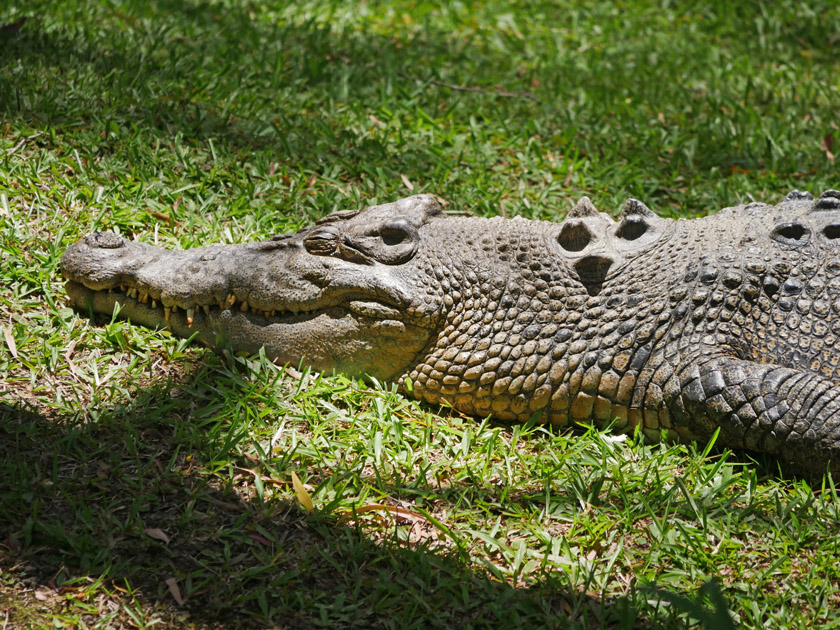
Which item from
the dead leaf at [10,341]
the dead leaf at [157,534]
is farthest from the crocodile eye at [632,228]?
the dead leaf at [10,341]

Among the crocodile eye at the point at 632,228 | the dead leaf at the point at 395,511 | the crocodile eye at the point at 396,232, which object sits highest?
the crocodile eye at the point at 632,228

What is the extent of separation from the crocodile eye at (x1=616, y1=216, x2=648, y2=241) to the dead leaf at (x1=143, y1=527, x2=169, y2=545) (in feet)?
7.22

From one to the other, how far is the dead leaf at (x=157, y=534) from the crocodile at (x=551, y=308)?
3.58 ft

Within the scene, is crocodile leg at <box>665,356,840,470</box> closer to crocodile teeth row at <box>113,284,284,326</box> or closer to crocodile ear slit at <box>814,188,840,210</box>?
crocodile ear slit at <box>814,188,840,210</box>

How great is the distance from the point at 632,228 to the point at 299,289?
147 centimetres

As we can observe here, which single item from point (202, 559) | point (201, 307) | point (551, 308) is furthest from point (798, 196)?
point (202, 559)

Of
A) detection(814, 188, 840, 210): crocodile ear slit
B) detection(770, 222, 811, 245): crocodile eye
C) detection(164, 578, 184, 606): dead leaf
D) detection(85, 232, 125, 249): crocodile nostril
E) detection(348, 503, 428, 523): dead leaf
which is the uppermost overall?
detection(814, 188, 840, 210): crocodile ear slit

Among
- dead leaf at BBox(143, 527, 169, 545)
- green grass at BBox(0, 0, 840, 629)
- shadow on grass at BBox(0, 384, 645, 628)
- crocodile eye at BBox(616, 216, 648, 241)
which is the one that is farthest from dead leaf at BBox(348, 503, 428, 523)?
crocodile eye at BBox(616, 216, 648, 241)

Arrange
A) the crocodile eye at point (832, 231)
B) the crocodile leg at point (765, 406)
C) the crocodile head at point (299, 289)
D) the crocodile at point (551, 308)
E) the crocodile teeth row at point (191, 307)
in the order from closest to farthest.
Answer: the crocodile leg at point (765, 406), the crocodile at point (551, 308), the crocodile eye at point (832, 231), the crocodile head at point (299, 289), the crocodile teeth row at point (191, 307)

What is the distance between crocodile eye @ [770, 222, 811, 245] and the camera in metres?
3.33

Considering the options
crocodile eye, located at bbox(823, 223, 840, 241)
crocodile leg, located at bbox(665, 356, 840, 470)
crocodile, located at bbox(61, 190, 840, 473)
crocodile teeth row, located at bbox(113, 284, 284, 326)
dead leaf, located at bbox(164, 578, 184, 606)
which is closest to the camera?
dead leaf, located at bbox(164, 578, 184, 606)

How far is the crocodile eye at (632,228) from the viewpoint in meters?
3.47

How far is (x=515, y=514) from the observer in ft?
9.57

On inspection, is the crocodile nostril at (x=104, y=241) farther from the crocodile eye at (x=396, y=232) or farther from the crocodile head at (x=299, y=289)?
the crocodile eye at (x=396, y=232)
